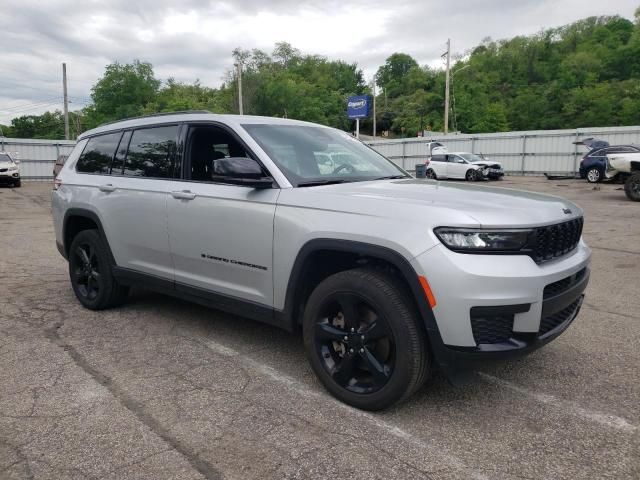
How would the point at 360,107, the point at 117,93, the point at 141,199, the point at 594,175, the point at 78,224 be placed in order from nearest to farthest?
1. the point at 141,199
2. the point at 78,224
3. the point at 594,175
4. the point at 360,107
5. the point at 117,93

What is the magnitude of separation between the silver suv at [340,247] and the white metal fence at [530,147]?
65.4 ft

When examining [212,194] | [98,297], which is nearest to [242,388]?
[212,194]

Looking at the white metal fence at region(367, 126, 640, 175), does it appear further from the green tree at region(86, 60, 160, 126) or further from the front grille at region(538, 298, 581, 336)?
the green tree at region(86, 60, 160, 126)

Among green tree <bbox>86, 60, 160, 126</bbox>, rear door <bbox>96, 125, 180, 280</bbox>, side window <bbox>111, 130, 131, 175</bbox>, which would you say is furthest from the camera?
green tree <bbox>86, 60, 160, 126</bbox>

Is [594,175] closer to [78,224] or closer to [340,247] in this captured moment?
[78,224]

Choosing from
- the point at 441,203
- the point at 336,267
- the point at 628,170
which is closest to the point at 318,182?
the point at 336,267

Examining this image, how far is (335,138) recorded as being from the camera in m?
4.23

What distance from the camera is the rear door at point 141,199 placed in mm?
4133

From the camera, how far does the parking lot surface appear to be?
246 centimetres

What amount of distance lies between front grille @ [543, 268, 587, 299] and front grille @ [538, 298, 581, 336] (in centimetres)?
12

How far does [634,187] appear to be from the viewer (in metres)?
14.3

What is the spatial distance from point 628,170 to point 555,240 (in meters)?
15.9

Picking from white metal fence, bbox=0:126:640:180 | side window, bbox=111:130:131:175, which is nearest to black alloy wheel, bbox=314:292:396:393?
side window, bbox=111:130:131:175

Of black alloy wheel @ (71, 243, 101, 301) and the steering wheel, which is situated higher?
the steering wheel
